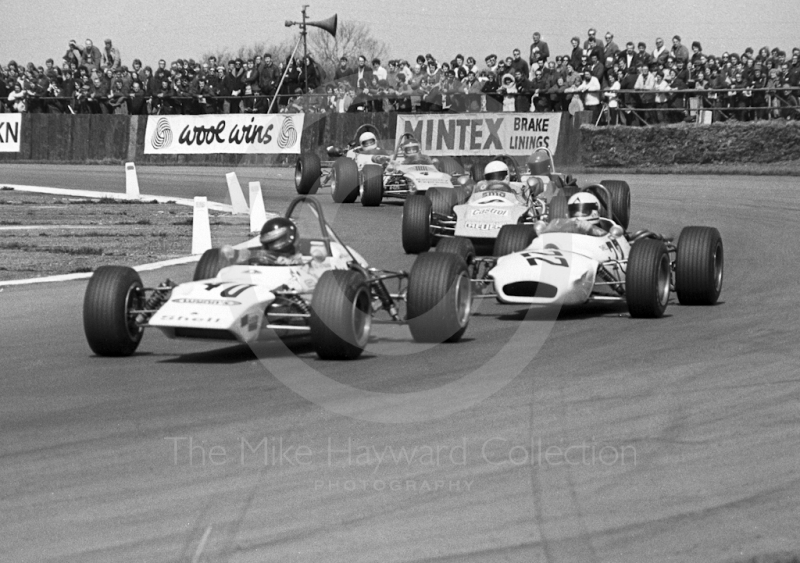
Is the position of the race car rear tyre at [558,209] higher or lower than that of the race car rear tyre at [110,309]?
higher

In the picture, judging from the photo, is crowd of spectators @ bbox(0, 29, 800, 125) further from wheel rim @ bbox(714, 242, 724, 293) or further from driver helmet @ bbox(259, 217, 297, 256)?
driver helmet @ bbox(259, 217, 297, 256)

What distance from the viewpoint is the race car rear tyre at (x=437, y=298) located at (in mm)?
9133

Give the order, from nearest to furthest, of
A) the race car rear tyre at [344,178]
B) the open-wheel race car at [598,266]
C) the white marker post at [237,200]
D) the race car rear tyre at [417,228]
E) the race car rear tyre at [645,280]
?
the open-wheel race car at [598,266] < the race car rear tyre at [645,280] < the race car rear tyre at [417,228] < the white marker post at [237,200] < the race car rear tyre at [344,178]

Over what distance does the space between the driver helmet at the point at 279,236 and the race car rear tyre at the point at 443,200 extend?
6659 millimetres

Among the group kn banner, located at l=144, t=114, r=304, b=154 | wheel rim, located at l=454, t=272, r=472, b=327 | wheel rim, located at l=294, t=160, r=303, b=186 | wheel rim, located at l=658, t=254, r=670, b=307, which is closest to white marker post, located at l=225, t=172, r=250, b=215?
wheel rim, located at l=294, t=160, r=303, b=186

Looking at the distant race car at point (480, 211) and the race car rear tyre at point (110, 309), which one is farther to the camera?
the distant race car at point (480, 211)

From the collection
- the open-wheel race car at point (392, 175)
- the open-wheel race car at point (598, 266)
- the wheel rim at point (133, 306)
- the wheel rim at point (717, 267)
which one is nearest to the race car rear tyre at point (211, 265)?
the wheel rim at point (133, 306)

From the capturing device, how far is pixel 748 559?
183 inches

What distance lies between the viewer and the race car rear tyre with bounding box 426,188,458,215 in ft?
51.6

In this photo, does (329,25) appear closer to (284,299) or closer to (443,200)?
(443,200)

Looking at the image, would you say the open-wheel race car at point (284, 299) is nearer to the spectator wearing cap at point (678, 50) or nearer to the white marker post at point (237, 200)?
the white marker post at point (237, 200)

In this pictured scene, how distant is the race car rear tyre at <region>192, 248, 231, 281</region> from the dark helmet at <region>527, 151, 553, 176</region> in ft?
27.8

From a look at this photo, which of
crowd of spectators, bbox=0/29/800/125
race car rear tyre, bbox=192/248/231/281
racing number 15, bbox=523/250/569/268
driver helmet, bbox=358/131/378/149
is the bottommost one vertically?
race car rear tyre, bbox=192/248/231/281

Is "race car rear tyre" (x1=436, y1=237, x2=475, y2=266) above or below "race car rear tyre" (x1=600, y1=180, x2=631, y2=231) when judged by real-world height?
below
